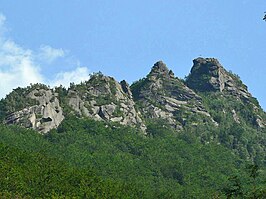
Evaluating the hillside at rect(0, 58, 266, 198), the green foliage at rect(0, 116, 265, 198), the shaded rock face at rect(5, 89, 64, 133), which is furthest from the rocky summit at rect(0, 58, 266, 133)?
the green foliage at rect(0, 116, 265, 198)


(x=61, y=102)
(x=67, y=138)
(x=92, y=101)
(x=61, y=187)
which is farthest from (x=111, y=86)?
(x=61, y=187)

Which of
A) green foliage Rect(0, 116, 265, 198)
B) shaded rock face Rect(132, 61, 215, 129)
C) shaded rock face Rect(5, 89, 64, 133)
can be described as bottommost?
green foliage Rect(0, 116, 265, 198)

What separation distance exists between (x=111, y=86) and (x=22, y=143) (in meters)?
55.0

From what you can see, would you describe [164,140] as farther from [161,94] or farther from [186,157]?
[161,94]

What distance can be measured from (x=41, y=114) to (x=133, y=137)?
2956cm

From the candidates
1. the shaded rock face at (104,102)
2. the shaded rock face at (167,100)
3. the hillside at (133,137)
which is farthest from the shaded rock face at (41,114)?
the shaded rock face at (167,100)

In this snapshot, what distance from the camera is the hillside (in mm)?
122812

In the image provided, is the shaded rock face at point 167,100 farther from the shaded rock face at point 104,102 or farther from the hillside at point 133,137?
the shaded rock face at point 104,102

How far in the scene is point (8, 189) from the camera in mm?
85500

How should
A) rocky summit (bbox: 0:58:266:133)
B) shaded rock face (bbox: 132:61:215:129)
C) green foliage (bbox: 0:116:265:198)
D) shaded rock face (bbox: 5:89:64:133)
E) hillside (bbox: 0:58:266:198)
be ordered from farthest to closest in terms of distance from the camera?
shaded rock face (bbox: 132:61:215:129), rocky summit (bbox: 0:58:266:133), shaded rock face (bbox: 5:89:64:133), hillside (bbox: 0:58:266:198), green foliage (bbox: 0:116:265:198)

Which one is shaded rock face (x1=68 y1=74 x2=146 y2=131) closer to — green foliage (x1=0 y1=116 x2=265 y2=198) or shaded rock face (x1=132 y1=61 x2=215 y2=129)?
green foliage (x1=0 y1=116 x2=265 y2=198)

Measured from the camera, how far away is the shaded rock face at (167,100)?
18550cm

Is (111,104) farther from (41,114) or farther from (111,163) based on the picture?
(111,163)

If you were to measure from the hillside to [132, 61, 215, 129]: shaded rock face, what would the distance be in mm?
370
